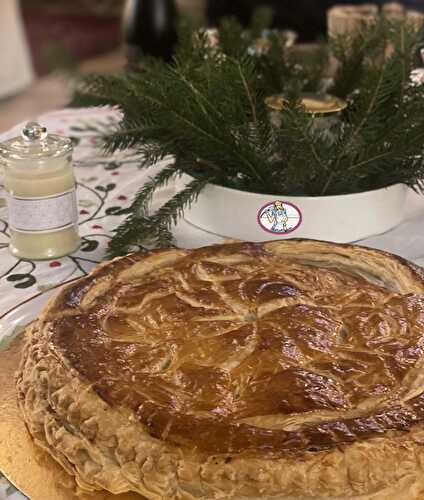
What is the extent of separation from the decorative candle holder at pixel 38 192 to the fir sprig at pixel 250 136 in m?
0.09

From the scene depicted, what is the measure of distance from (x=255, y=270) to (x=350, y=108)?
437 millimetres

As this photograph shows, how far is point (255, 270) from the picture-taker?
0.91 meters

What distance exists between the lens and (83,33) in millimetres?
6156

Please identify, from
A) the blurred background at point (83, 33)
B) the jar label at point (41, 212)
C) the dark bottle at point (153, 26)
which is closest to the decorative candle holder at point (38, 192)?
the jar label at point (41, 212)

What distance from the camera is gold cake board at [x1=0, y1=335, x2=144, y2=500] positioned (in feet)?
2.19

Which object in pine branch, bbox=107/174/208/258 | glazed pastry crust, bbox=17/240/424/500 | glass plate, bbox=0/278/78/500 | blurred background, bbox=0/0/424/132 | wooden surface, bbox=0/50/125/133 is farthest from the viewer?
wooden surface, bbox=0/50/125/133

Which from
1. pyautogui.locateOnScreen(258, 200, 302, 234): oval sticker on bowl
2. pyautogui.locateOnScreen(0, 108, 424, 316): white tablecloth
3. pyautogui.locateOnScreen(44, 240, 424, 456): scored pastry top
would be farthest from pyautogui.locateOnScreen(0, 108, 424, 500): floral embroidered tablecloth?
pyautogui.locateOnScreen(44, 240, 424, 456): scored pastry top

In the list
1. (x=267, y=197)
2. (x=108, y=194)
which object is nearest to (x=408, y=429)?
(x=267, y=197)

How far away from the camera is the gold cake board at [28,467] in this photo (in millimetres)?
667

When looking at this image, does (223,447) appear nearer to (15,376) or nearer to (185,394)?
(185,394)

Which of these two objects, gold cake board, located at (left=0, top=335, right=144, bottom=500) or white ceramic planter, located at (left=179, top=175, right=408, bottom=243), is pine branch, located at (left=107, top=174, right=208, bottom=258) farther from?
gold cake board, located at (left=0, top=335, right=144, bottom=500)

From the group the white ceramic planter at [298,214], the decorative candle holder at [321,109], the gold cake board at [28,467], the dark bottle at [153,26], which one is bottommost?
the dark bottle at [153,26]

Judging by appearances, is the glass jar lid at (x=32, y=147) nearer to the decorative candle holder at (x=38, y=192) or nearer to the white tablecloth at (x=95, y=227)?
the decorative candle holder at (x=38, y=192)

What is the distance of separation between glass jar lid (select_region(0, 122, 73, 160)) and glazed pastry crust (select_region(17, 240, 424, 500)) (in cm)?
26
